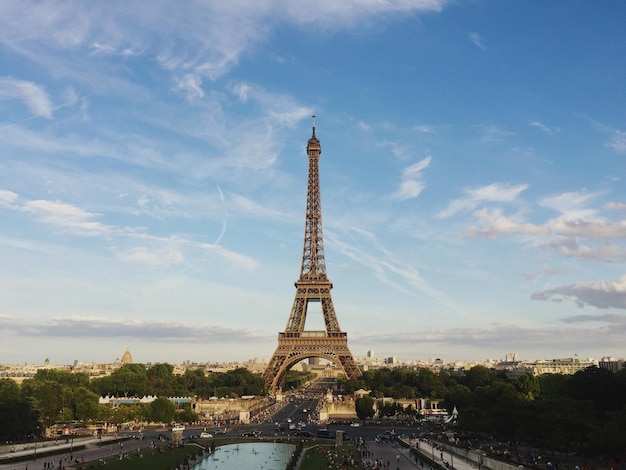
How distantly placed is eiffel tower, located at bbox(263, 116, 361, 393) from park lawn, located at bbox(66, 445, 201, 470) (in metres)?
46.6

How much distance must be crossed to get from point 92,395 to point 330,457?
46.2 meters

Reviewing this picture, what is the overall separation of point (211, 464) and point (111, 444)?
17.2 m

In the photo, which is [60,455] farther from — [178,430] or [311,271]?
[311,271]

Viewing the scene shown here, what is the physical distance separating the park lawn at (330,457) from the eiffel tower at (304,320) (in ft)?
138

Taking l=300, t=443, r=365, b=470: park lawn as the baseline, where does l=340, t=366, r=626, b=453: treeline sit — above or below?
above

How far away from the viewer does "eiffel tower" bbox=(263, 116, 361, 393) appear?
10725 centimetres

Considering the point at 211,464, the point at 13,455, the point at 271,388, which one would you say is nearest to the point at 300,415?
the point at 271,388

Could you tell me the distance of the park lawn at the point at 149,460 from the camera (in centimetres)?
4994

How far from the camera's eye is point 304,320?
365ft

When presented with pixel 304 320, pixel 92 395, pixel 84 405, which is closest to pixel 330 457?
pixel 84 405

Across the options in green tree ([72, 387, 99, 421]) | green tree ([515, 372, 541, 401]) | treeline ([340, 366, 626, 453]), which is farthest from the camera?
green tree ([515, 372, 541, 401])

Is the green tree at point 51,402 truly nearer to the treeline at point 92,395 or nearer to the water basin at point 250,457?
the treeline at point 92,395

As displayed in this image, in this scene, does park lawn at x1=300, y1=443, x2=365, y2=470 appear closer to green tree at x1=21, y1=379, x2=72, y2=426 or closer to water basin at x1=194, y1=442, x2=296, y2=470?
water basin at x1=194, y1=442, x2=296, y2=470

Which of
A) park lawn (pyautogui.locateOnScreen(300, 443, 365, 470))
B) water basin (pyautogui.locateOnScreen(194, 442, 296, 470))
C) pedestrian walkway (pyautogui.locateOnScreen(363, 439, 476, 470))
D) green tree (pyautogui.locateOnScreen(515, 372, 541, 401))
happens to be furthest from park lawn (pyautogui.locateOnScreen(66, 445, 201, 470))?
green tree (pyautogui.locateOnScreen(515, 372, 541, 401))
